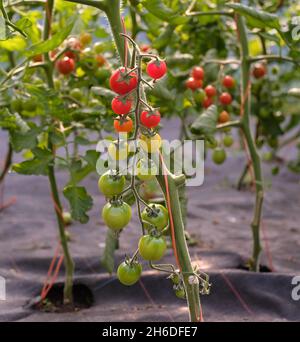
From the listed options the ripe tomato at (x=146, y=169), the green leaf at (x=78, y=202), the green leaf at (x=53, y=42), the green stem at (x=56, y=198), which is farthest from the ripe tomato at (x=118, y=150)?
the green stem at (x=56, y=198)

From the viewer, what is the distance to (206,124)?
5.97 ft

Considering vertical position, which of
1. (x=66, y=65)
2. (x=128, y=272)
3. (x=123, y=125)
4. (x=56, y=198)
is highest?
(x=66, y=65)

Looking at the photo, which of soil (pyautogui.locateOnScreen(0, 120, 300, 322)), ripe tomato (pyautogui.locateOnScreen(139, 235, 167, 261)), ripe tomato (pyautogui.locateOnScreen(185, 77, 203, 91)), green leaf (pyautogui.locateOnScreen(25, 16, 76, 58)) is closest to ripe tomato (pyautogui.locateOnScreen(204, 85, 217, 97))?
ripe tomato (pyautogui.locateOnScreen(185, 77, 203, 91))

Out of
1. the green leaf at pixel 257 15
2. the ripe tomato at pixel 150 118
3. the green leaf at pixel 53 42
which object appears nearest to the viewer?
the ripe tomato at pixel 150 118

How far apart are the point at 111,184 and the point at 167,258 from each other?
4.19ft

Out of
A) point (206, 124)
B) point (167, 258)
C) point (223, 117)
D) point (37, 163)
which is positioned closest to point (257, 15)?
point (206, 124)

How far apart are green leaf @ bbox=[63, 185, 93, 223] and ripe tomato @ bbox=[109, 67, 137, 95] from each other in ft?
1.99

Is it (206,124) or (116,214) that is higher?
(206,124)

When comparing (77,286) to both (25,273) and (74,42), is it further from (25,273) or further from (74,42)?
(74,42)

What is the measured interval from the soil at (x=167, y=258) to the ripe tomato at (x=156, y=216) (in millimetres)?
686

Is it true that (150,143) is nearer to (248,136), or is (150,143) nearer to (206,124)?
(206,124)

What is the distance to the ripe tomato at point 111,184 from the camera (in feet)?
3.78

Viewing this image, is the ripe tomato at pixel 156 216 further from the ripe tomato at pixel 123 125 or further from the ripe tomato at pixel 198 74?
the ripe tomato at pixel 198 74
